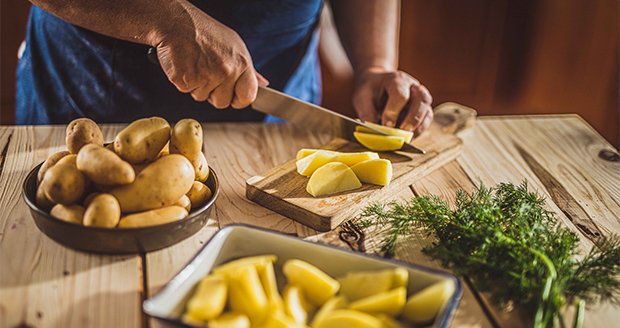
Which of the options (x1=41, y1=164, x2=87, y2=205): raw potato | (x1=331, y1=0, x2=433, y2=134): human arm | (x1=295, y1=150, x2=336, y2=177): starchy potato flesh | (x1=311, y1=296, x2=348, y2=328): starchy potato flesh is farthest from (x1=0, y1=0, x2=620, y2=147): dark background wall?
(x1=311, y1=296, x2=348, y2=328): starchy potato flesh

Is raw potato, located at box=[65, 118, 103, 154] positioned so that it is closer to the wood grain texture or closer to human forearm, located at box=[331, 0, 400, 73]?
the wood grain texture

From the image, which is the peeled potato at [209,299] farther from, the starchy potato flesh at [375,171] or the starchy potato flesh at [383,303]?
the starchy potato flesh at [375,171]

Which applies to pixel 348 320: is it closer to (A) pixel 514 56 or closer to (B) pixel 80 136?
(B) pixel 80 136

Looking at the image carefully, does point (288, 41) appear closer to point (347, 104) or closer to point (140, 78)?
point (140, 78)

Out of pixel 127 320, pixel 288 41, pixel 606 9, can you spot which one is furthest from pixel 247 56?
pixel 606 9

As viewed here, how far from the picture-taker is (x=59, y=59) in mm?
1873

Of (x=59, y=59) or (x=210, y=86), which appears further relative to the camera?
(x=59, y=59)

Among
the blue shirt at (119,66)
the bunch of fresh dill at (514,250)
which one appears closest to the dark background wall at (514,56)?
the blue shirt at (119,66)

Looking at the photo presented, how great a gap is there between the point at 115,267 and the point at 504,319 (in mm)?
680

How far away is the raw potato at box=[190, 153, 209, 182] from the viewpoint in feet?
4.19

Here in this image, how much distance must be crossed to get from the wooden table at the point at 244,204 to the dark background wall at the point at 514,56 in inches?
63.5

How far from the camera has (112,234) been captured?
3.64 feet

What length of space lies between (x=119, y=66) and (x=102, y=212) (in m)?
0.84

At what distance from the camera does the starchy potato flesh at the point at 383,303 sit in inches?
38.0
